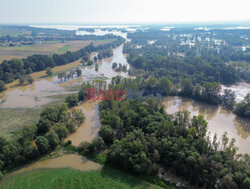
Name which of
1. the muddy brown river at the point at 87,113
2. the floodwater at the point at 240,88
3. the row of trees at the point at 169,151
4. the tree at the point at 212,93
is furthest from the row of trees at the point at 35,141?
the floodwater at the point at 240,88

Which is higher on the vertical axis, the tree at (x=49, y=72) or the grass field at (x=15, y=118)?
the tree at (x=49, y=72)

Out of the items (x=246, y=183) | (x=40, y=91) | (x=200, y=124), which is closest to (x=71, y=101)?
(x=40, y=91)

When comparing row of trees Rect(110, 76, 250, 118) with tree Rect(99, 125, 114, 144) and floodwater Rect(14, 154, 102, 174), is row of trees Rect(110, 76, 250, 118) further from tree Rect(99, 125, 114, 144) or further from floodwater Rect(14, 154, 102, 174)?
floodwater Rect(14, 154, 102, 174)

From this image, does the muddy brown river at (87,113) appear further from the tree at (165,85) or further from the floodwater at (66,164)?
the tree at (165,85)

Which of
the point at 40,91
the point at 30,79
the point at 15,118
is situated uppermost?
the point at 30,79

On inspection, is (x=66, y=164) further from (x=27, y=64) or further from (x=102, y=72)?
(x=27, y=64)

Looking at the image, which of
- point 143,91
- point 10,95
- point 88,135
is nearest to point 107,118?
point 88,135
